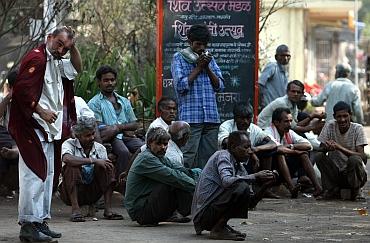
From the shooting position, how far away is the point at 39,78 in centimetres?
873

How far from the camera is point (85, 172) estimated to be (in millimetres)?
10672

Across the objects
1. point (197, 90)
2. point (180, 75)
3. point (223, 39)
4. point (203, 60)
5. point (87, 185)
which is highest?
point (223, 39)

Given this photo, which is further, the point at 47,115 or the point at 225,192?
the point at 225,192

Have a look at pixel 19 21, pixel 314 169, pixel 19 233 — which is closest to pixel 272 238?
pixel 19 233

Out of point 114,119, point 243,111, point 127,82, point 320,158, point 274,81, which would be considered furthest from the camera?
point 274,81

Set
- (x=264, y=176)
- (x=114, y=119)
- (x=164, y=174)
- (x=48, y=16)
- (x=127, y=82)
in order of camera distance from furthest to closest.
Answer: (x=127, y=82) < (x=48, y=16) < (x=114, y=119) < (x=164, y=174) < (x=264, y=176)

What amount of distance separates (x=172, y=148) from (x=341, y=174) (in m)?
2.98

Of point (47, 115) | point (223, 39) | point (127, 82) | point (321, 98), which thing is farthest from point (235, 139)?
point (321, 98)

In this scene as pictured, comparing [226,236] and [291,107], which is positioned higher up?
[291,107]

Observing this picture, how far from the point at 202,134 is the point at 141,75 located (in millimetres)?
3543

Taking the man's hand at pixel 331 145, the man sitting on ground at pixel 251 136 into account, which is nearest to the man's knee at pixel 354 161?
the man's hand at pixel 331 145

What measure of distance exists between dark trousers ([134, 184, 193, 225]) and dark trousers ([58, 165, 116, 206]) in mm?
698

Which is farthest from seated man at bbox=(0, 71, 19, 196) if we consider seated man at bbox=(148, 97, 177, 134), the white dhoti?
the white dhoti

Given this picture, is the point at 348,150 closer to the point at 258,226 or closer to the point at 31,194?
the point at 258,226
